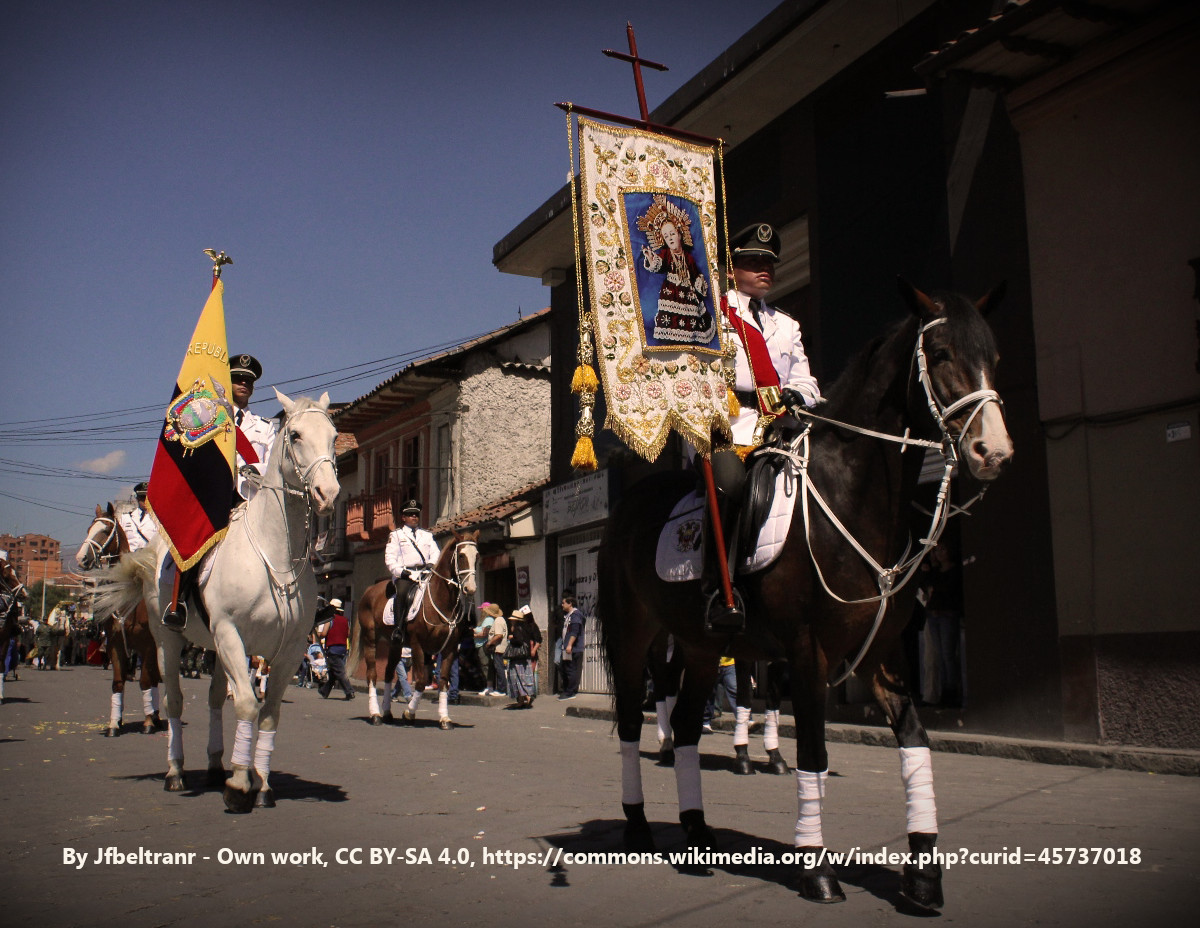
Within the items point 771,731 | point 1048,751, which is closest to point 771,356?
point 771,731

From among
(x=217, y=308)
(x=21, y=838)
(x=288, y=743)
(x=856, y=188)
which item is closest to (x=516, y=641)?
(x=288, y=743)

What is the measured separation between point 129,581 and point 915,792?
22.2 feet

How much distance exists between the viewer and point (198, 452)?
298 inches

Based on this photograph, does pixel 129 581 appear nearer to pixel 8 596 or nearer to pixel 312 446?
pixel 312 446

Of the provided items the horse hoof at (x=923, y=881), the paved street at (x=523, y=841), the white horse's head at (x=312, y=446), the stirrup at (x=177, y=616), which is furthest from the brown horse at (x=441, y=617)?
the horse hoof at (x=923, y=881)

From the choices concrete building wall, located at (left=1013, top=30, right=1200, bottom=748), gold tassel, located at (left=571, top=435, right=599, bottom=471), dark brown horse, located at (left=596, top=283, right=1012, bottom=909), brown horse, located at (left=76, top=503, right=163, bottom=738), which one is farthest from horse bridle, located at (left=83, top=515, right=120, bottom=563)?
concrete building wall, located at (left=1013, top=30, right=1200, bottom=748)

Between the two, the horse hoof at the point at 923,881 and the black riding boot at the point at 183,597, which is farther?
the black riding boot at the point at 183,597

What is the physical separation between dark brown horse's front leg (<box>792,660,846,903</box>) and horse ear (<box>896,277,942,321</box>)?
1644 millimetres

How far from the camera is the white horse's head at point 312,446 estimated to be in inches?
267

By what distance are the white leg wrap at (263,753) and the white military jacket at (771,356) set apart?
398cm

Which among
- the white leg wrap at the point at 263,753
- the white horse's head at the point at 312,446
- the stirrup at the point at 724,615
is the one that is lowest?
the white leg wrap at the point at 263,753

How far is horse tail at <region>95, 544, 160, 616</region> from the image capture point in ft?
27.6

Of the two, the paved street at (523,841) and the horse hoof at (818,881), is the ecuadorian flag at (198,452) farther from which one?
the horse hoof at (818,881)

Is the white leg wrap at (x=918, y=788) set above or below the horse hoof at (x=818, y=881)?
above
